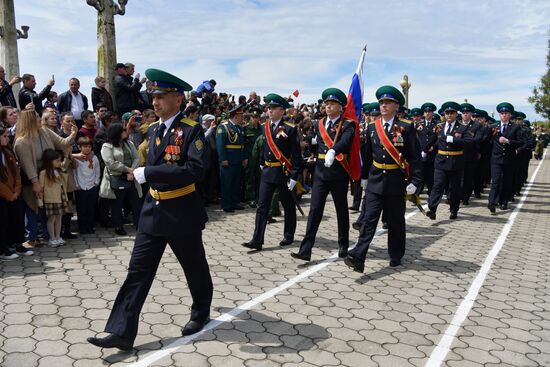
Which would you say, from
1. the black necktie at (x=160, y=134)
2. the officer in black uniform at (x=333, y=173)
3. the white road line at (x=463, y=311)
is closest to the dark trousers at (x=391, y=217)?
the officer in black uniform at (x=333, y=173)

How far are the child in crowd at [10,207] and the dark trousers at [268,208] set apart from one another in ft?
9.65

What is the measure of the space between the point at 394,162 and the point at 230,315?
296cm

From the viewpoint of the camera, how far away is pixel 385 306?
5.15 metres

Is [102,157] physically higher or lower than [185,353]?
higher

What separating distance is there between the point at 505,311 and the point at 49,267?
197 inches

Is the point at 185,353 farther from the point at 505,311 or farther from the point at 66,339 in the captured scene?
the point at 505,311

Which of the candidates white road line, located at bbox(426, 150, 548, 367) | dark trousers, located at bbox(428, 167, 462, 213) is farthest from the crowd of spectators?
white road line, located at bbox(426, 150, 548, 367)

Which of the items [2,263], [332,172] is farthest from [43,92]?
[332,172]

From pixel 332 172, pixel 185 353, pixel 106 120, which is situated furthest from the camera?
pixel 106 120

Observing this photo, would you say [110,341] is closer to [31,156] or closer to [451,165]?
[31,156]

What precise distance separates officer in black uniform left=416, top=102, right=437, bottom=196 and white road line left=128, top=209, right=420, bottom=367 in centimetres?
671

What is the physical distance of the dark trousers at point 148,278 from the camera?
390 cm

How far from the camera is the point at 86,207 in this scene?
26.3ft

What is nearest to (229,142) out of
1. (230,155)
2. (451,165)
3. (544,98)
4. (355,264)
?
(230,155)
